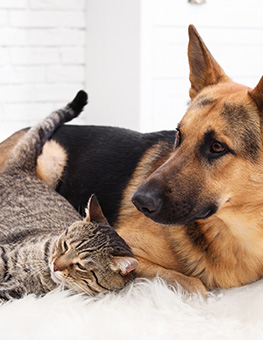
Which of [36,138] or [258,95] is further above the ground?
[258,95]

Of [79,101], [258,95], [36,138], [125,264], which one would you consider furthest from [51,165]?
[258,95]

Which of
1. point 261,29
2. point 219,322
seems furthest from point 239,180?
point 261,29

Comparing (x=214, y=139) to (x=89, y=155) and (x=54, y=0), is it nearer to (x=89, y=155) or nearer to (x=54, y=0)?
(x=89, y=155)

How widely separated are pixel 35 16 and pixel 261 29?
1.80 meters

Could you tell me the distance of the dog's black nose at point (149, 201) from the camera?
155 centimetres

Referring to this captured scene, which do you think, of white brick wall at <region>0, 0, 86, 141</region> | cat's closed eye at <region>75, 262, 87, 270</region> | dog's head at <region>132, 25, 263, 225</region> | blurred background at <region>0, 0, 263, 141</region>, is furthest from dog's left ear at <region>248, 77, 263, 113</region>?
white brick wall at <region>0, 0, 86, 141</region>

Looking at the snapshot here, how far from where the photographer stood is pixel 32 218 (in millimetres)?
2088

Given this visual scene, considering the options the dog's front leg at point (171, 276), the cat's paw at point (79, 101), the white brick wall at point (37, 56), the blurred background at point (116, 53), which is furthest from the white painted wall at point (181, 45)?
the dog's front leg at point (171, 276)

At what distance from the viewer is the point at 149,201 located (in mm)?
1545

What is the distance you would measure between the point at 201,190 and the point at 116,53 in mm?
2663

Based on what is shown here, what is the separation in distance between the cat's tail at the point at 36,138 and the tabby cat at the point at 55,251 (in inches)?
9.7

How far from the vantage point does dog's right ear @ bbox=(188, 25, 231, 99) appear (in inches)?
71.7

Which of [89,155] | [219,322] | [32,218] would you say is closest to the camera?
[219,322]

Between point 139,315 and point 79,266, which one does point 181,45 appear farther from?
point 139,315
